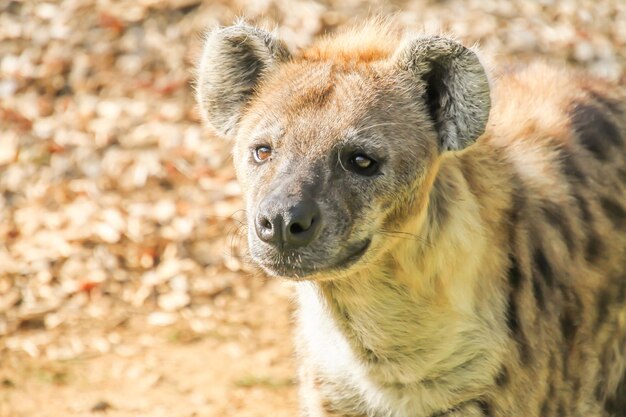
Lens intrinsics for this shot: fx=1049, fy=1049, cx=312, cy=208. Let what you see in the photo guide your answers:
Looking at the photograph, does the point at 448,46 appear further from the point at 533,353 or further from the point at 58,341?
the point at 58,341

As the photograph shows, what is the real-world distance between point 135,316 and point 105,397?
0.87m

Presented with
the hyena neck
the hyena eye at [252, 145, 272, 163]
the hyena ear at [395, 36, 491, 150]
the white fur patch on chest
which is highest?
the hyena ear at [395, 36, 491, 150]

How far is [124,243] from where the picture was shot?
22.9 ft

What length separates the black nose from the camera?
340 cm

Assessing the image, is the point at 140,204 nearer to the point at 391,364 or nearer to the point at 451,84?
the point at 391,364

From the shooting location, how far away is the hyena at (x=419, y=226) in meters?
3.60

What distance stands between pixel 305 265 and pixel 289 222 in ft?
0.67

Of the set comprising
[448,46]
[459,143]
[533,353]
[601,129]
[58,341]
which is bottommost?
[58,341]

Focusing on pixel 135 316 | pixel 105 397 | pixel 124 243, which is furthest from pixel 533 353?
pixel 124 243

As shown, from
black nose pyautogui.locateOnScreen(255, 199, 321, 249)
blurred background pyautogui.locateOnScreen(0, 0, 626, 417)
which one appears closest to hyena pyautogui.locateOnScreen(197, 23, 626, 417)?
black nose pyautogui.locateOnScreen(255, 199, 321, 249)

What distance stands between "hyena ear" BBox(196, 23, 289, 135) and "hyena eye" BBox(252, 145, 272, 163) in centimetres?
39

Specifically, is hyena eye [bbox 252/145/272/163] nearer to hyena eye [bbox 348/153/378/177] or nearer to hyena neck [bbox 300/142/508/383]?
hyena eye [bbox 348/153/378/177]

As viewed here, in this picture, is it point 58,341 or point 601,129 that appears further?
point 58,341

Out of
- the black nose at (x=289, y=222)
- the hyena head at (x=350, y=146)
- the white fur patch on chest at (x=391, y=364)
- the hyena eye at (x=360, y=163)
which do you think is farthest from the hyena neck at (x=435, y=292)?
the black nose at (x=289, y=222)
